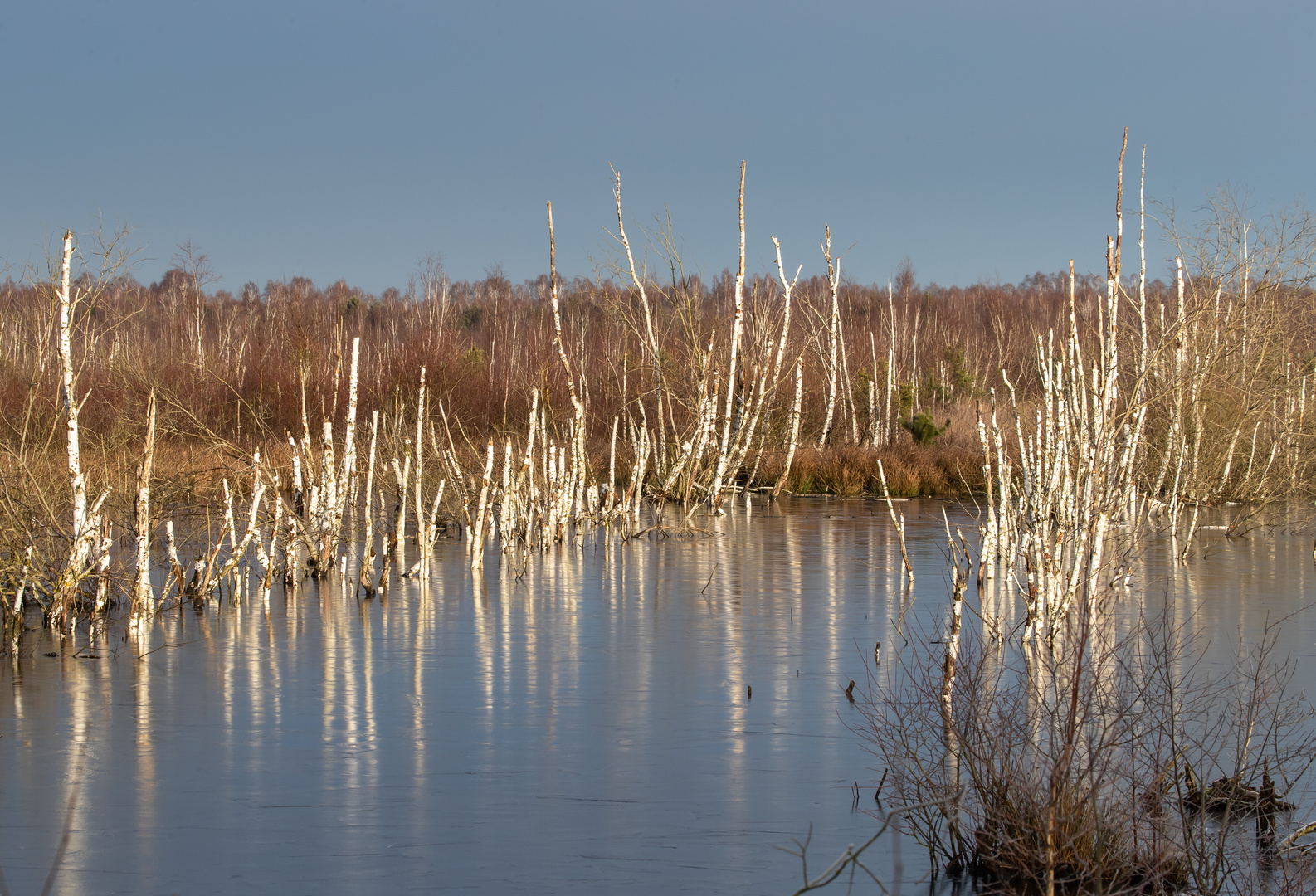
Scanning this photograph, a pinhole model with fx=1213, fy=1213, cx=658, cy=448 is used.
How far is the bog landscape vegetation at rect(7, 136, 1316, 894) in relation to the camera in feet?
14.1

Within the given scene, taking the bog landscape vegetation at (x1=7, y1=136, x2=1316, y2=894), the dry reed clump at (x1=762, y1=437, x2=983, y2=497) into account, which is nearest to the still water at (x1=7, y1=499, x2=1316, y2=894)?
the bog landscape vegetation at (x1=7, y1=136, x2=1316, y2=894)

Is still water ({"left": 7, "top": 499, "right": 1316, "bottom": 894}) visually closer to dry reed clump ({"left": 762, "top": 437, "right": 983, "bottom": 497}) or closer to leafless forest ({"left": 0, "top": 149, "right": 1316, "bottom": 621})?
leafless forest ({"left": 0, "top": 149, "right": 1316, "bottom": 621})

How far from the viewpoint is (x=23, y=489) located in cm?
837

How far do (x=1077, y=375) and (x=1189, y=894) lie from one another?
470cm

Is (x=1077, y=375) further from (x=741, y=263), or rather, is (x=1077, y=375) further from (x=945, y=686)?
(x=741, y=263)

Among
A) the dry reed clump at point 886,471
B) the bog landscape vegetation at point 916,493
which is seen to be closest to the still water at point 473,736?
the bog landscape vegetation at point 916,493

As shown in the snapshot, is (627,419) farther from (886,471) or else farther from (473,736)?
(473,736)

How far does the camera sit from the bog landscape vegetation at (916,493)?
4.29 meters

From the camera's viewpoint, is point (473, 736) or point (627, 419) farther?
point (627, 419)

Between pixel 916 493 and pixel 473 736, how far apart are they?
1589 cm

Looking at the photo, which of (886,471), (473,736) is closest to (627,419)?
(886,471)

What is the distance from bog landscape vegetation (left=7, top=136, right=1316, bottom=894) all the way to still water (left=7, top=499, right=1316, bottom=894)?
0.48 meters

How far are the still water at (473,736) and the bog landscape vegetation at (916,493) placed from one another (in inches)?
18.9

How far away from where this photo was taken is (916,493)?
21.5m
